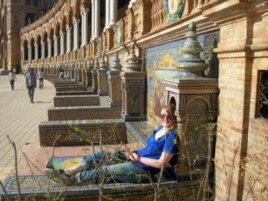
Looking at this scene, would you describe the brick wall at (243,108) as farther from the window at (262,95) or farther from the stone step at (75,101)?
the stone step at (75,101)

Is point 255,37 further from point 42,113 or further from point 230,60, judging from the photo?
point 42,113

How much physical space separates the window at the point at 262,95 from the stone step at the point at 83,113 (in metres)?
7.25

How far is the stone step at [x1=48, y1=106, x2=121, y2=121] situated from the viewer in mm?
10852

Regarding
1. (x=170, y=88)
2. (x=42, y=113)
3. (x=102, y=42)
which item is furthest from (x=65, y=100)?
(x=170, y=88)

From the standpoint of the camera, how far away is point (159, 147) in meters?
4.77

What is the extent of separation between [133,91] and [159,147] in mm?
4813

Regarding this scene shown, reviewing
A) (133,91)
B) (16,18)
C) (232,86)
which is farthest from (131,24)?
(16,18)

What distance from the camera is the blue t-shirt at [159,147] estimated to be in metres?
4.57

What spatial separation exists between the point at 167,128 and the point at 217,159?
70 centimetres

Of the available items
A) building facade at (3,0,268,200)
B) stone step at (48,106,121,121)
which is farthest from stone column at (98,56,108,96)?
building facade at (3,0,268,200)

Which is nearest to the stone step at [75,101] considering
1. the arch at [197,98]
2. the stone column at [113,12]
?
the stone column at [113,12]

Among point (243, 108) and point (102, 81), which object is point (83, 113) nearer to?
point (102, 81)

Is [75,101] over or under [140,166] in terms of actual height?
under

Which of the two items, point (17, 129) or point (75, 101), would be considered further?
point (75, 101)
